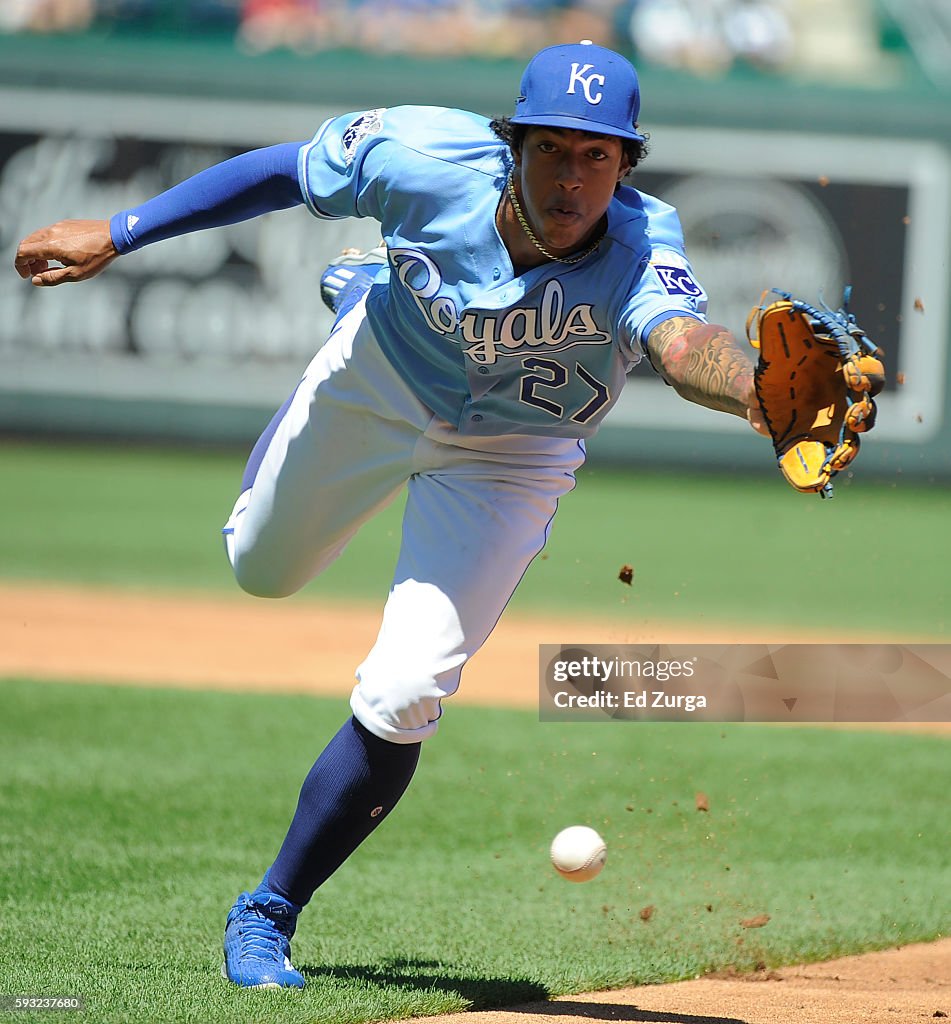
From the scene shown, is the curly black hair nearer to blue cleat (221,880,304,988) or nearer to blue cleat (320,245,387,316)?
blue cleat (320,245,387,316)

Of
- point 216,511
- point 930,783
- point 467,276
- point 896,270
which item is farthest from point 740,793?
point 896,270

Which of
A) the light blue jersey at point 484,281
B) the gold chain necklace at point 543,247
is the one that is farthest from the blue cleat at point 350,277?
the gold chain necklace at point 543,247

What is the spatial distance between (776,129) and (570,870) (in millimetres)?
12420

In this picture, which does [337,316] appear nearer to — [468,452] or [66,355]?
[468,452]

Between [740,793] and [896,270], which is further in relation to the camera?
[896,270]

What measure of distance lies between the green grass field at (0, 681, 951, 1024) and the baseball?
25 cm

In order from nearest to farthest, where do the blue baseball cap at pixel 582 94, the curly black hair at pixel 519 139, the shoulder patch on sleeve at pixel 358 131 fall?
the blue baseball cap at pixel 582 94
the curly black hair at pixel 519 139
the shoulder patch on sleeve at pixel 358 131

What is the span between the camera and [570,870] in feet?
11.7

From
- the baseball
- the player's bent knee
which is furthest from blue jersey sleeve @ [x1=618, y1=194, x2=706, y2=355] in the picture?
the baseball

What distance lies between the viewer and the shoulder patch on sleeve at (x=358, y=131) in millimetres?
3373

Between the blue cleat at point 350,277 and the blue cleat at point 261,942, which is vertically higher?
the blue cleat at point 350,277

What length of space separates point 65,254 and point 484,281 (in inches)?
40.3

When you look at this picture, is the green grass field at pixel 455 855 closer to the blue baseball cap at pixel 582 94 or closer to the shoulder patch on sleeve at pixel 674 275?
the shoulder patch on sleeve at pixel 674 275

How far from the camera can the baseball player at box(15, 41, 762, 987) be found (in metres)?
3.02
